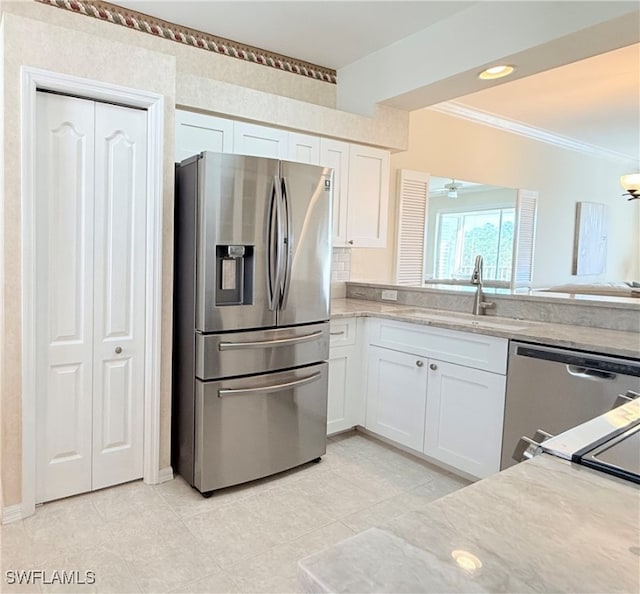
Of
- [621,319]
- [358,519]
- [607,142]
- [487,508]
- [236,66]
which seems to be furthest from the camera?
[607,142]

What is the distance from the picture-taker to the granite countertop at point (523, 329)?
2.13 metres

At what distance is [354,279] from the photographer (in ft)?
13.8

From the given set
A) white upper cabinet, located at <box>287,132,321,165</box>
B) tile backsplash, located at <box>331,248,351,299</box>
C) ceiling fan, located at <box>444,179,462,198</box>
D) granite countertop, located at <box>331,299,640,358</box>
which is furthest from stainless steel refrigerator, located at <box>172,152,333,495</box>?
ceiling fan, located at <box>444,179,462,198</box>

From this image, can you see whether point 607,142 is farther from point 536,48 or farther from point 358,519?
point 358,519

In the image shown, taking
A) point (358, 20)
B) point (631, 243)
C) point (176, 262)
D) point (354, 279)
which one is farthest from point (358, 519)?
point (631, 243)

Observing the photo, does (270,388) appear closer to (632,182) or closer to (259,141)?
(259,141)

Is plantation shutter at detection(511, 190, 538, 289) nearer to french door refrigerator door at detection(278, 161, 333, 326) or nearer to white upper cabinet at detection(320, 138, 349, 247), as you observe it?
white upper cabinet at detection(320, 138, 349, 247)

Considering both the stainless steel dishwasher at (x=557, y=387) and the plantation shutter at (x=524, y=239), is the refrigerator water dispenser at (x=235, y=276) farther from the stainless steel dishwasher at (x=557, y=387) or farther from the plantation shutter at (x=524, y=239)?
the plantation shutter at (x=524, y=239)

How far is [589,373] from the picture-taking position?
2139mm

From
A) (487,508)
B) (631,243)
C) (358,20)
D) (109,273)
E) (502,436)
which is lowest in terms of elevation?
(502,436)

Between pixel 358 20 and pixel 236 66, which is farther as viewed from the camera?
pixel 236 66

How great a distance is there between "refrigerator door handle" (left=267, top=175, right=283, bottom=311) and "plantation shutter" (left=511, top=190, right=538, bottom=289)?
399 cm

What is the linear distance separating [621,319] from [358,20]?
7.77 ft

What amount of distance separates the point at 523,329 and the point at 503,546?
6.85 feet
